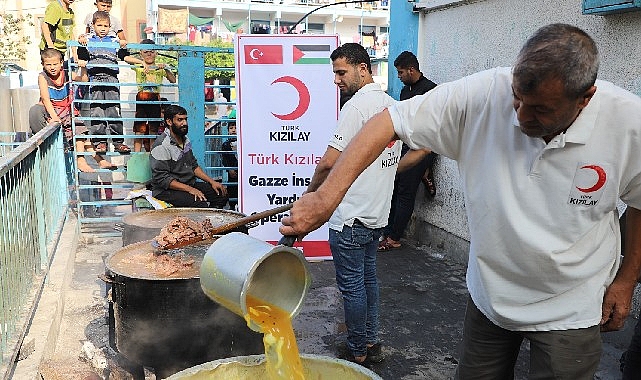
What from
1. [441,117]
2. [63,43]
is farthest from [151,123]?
[441,117]

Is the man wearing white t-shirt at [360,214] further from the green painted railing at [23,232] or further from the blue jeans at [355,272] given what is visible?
the green painted railing at [23,232]

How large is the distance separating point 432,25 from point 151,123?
404 cm

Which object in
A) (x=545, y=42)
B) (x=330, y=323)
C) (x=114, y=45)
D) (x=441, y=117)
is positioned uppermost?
(x=114, y=45)

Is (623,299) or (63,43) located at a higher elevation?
(63,43)

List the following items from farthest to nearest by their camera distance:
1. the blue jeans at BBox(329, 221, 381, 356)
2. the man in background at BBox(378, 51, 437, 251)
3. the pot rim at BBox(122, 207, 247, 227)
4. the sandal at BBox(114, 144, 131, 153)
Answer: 1. the sandal at BBox(114, 144, 131, 153)
2. the man in background at BBox(378, 51, 437, 251)
3. the pot rim at BBox(122, 207, 247, 227)
4. the blue jeans at BBox(329, 221, 381, 356)

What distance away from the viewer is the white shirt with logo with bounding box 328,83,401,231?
163 inches

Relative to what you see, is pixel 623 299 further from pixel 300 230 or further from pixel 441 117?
pixel 300 230

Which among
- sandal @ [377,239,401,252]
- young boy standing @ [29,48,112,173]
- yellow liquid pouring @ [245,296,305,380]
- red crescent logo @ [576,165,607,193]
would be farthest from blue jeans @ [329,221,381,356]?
young boy standing @ [29,48,112,173]

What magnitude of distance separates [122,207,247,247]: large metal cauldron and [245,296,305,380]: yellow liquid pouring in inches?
80.2

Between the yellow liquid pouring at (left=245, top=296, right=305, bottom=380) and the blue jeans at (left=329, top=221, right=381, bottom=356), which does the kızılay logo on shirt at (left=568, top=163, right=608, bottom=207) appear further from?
the blue jeans at (left=329, top=221, right=381, bottom=356)

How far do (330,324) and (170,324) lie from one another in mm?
2083

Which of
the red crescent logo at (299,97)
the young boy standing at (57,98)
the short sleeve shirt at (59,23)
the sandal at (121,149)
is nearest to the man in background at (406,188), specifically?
the red crescent logo at (299,97)

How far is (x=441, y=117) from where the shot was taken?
7.45ft

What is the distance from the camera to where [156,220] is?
16.3ft
